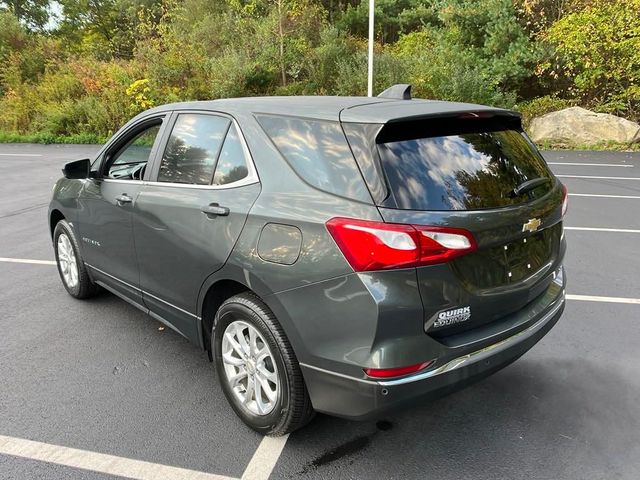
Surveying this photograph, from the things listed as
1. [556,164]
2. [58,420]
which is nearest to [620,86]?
[556,164]

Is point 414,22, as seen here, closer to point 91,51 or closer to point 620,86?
point 620,86

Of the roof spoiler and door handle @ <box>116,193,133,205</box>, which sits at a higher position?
the roof spoiler

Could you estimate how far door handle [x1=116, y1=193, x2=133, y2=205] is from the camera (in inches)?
138

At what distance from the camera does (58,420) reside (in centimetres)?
294

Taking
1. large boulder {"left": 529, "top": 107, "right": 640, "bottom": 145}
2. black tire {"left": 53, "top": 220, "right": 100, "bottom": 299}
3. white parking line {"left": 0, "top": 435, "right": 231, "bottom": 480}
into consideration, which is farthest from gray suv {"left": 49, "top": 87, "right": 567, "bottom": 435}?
large boulder {"left": 529, "top": 107, "right": 640, "bottom": 145}

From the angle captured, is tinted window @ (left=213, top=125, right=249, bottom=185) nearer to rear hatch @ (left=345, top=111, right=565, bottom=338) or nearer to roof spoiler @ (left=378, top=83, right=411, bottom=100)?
rear hatch @ (left=345, top=111, right=565, bottom=338)

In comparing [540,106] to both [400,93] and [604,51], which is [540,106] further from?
[400,93]

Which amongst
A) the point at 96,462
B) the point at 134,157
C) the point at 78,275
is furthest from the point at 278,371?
the point at 78,275

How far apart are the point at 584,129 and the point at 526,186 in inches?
562

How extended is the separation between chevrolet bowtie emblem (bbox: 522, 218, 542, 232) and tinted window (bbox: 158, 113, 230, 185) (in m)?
1.71

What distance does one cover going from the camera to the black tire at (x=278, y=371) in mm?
2479

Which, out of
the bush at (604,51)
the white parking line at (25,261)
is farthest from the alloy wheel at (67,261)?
the bush at (604,51)

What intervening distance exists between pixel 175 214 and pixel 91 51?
30.6 metres

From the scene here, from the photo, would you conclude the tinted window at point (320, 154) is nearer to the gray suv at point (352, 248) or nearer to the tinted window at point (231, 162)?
the gray suv at point (352, 248)
